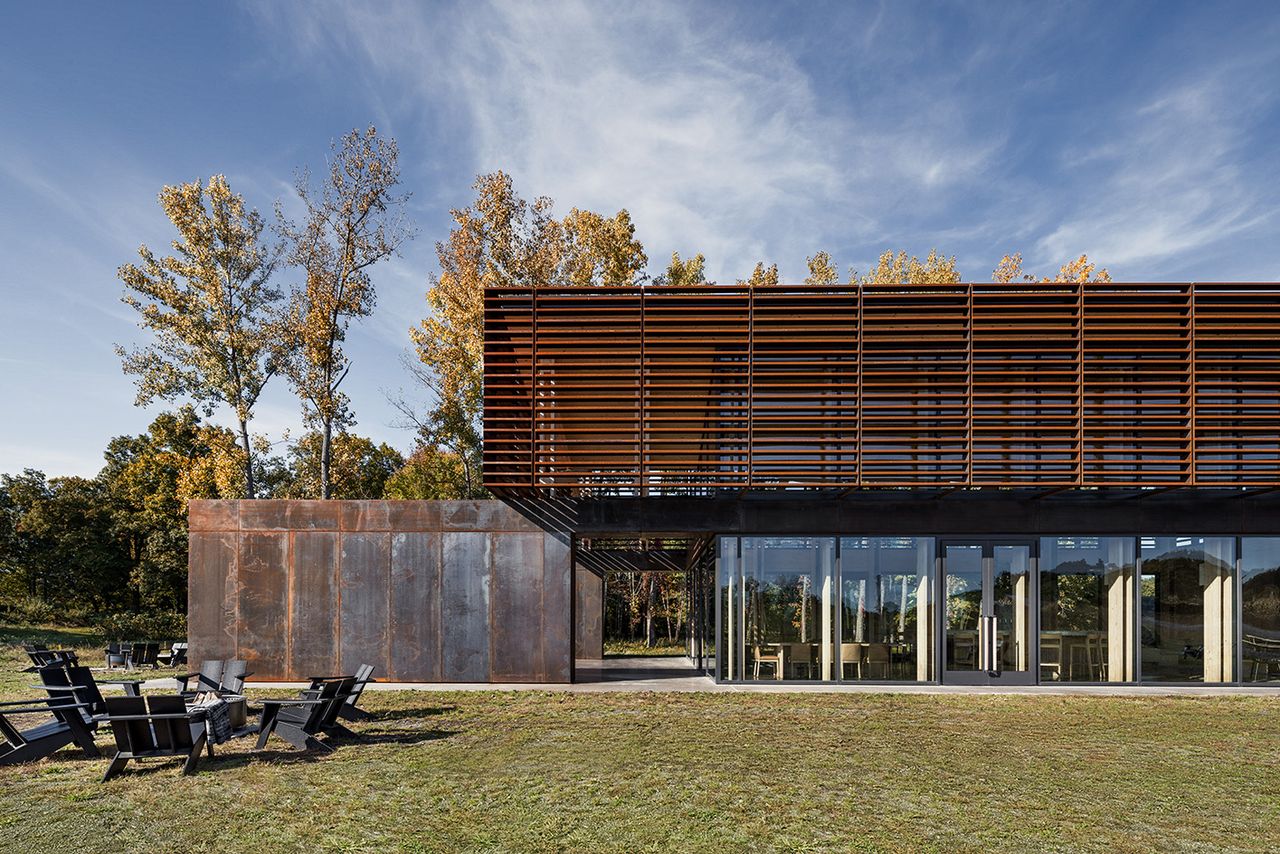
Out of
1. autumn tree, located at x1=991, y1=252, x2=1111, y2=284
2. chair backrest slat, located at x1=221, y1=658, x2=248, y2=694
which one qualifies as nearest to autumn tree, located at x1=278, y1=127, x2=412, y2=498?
chair backrest slat, located at x1=221, y1=658, x2=248, y2=694

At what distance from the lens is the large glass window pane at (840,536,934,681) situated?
51.1ft

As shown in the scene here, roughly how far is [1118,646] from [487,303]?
484 inches

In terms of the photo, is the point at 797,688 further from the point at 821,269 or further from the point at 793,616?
the point at 821,269

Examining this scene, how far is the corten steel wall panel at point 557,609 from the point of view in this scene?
15891mm

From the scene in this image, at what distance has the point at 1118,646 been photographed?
15.8 meters

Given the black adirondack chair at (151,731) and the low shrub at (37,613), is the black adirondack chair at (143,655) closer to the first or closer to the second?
the black adirondack chair at (151,731)

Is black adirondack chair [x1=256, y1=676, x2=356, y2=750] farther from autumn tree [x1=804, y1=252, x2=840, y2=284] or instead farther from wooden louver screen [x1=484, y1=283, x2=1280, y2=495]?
autumn tree [x1=804, y1=252, x2=840, y2=284]

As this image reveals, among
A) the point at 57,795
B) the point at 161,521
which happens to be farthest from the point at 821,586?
the point at 161,521

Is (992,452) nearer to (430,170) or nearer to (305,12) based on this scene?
(305,12)

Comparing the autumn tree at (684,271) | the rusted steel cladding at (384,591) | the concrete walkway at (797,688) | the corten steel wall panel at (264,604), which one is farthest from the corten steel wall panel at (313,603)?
the autumn tree at (684,271)

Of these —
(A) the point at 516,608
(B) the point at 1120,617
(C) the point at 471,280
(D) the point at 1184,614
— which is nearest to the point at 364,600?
(A) the point at 516,608

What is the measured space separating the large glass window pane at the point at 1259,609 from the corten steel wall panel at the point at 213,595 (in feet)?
58.2

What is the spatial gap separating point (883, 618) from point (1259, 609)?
6614 millimetres

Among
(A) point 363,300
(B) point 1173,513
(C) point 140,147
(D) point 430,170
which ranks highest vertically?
(D) point 430,170
